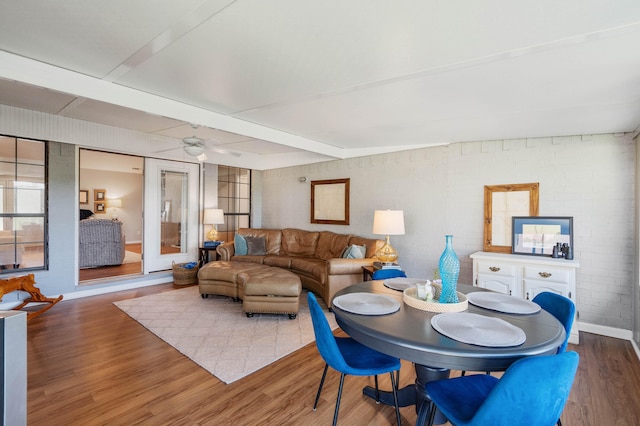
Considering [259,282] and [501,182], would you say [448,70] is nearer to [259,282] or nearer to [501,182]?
[501,182]

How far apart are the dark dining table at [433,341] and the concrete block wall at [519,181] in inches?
98.8

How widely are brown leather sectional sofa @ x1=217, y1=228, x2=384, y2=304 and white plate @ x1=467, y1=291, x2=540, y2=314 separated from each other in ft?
7.12

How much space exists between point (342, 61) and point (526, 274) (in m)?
3.07

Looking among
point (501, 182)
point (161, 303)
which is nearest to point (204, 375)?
point (161, 303)

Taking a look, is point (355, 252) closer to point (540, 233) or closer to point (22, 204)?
point (540, 233)

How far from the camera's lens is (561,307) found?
2113 mm

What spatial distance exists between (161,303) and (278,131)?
297 centimetres

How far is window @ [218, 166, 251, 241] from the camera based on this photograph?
6.85m

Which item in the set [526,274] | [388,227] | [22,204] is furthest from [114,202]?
[526,274]

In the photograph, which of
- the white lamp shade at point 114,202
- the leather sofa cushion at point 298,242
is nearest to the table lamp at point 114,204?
the white lamp shade at point 114,202

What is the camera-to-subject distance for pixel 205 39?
6.54 ft

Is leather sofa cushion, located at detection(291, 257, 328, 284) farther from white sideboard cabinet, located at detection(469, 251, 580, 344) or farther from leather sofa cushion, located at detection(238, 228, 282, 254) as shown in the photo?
white sideboard cabinet, located at detection(469, 251, 580, 344)

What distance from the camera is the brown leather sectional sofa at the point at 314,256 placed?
426 cm

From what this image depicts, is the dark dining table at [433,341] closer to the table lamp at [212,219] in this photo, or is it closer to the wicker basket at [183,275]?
the wicker basket at [183,275]
